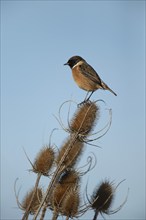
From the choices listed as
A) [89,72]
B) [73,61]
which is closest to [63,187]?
[89,72]

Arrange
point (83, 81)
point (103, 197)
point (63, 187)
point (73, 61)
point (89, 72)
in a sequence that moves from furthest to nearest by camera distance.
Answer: point (73, 61) → point (89, 72) → point (83, 81) → point (103, 197) → point (63, 187)

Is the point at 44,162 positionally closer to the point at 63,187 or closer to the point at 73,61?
the point at 63,187

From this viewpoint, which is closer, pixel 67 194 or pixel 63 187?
pixel 67 194

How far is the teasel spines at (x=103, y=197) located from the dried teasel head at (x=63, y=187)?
59 cm

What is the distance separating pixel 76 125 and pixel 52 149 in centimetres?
123

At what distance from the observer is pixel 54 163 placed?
8281 mm

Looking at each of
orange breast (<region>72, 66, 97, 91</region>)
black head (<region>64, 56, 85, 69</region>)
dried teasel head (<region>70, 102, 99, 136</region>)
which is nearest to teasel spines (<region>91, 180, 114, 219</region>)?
dried teasel head (<region>70, 102, 99, 136</region>)

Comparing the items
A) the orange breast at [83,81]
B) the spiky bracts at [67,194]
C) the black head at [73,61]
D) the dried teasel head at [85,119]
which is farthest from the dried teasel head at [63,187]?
the black head at [73,61]

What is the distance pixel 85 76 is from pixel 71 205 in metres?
5.36

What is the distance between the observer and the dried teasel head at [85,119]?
751 centimetres

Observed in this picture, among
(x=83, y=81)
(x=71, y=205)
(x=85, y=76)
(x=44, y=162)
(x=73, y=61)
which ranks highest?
(x=73, y=61)

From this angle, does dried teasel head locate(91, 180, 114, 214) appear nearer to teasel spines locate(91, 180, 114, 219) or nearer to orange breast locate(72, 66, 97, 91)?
teasel spines locate(91, 180, 114, 219)

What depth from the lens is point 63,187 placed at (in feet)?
25.1

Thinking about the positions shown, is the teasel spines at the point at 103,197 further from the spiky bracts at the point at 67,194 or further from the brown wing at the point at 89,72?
the brown wing at the point at 89,72
